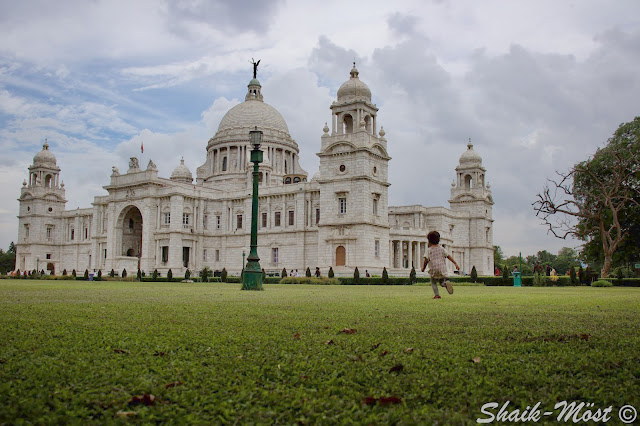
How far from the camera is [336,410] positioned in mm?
3680

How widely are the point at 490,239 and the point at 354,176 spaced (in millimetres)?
31034

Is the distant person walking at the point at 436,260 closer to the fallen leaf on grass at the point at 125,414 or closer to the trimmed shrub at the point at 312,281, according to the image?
the fallen leaf on grass at the point at 125,414

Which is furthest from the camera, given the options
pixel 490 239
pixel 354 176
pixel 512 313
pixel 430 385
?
pixel 490 239

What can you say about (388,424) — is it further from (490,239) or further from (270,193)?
(490,239)

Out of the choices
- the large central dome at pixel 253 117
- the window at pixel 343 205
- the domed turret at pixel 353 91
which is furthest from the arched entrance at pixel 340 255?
the large central dome at pixel 253 117

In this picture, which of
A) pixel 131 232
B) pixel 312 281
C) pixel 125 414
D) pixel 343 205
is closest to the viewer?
pixel 125 414

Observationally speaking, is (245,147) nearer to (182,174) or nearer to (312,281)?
(182,174)

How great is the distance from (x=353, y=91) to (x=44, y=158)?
55377mm

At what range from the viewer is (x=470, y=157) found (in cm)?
7688

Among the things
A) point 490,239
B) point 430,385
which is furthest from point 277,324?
point 490,239

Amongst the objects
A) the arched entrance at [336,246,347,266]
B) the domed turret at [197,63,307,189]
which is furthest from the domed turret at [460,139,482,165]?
the arched entrance at [336,246,347,266]

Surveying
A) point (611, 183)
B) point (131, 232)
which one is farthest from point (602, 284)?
point (131, 232)

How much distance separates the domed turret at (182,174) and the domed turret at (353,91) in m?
34.9

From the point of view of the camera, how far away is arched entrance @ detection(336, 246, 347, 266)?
180ft
